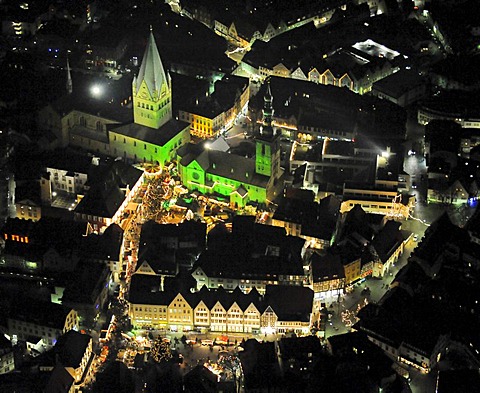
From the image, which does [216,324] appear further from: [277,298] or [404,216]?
[404,216]

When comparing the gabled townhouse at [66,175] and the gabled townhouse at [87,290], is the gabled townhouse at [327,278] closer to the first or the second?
the gabled townhouse at [87,290]

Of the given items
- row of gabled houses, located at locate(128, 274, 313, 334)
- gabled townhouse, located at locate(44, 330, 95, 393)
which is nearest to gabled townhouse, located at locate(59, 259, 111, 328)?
row of gabled houses, located at locate(128, 274, 313, 334)

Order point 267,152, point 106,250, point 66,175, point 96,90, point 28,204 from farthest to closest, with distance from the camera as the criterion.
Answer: point 96,90 < point 66,175 < point 267,152 < point 28,204 < point 106,250

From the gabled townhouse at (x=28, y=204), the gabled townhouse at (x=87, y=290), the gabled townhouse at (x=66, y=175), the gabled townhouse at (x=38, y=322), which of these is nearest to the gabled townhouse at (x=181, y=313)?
the gabled townhouse at (x=87, y=290)

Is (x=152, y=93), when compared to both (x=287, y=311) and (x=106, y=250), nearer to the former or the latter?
(x=106, y=250)

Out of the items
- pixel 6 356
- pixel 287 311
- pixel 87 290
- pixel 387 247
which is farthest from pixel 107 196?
pixel 387 247

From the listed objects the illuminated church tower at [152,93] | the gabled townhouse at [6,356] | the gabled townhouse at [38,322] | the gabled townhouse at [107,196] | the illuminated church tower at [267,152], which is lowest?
the gabled townhouse at [6,356]

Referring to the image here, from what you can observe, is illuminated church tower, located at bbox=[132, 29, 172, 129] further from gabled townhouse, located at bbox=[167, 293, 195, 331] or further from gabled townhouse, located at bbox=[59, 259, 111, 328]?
gabled townhouse, located at bbox=[167, 293, 195, 331]

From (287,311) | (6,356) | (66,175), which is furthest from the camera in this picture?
(66,175)

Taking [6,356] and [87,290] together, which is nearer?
[6,356]
